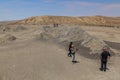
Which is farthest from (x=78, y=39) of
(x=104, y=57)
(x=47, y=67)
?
(x=104, y=57)

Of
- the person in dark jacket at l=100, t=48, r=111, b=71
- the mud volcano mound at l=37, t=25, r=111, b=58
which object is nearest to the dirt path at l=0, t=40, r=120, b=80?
the person in dark jacket at l=100, t=48, r=111, b=71

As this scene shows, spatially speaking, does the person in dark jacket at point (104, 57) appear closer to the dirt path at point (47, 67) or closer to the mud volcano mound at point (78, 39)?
the dirt path at point (47, 67)

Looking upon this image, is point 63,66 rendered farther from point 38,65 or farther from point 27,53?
point 27,53

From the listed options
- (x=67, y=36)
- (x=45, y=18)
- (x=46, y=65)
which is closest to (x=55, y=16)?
(x=45, y=18)

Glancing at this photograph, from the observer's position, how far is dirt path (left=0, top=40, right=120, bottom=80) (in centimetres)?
2405

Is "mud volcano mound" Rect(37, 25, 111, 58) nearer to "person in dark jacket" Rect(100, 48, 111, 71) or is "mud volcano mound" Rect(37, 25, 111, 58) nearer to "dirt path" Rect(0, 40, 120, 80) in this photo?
"dirt path" Rect(0, 40, 120, 80)

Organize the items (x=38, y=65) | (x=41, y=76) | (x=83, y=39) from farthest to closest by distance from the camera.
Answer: (x=83, y=39), (x=38, y=65), (x=41, y=76)

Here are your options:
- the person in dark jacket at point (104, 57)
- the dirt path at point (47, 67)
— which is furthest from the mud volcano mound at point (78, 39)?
the person in dark jacket at point (104, 57)

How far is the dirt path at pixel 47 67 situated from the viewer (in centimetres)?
2405

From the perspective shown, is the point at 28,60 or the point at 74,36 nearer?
the point at 28,60

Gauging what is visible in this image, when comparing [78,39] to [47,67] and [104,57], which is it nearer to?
[47,67]

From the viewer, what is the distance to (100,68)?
2670 centimetres

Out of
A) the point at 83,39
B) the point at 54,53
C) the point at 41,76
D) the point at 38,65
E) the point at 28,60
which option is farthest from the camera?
the point at 83,39

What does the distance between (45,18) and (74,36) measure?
139381mm
